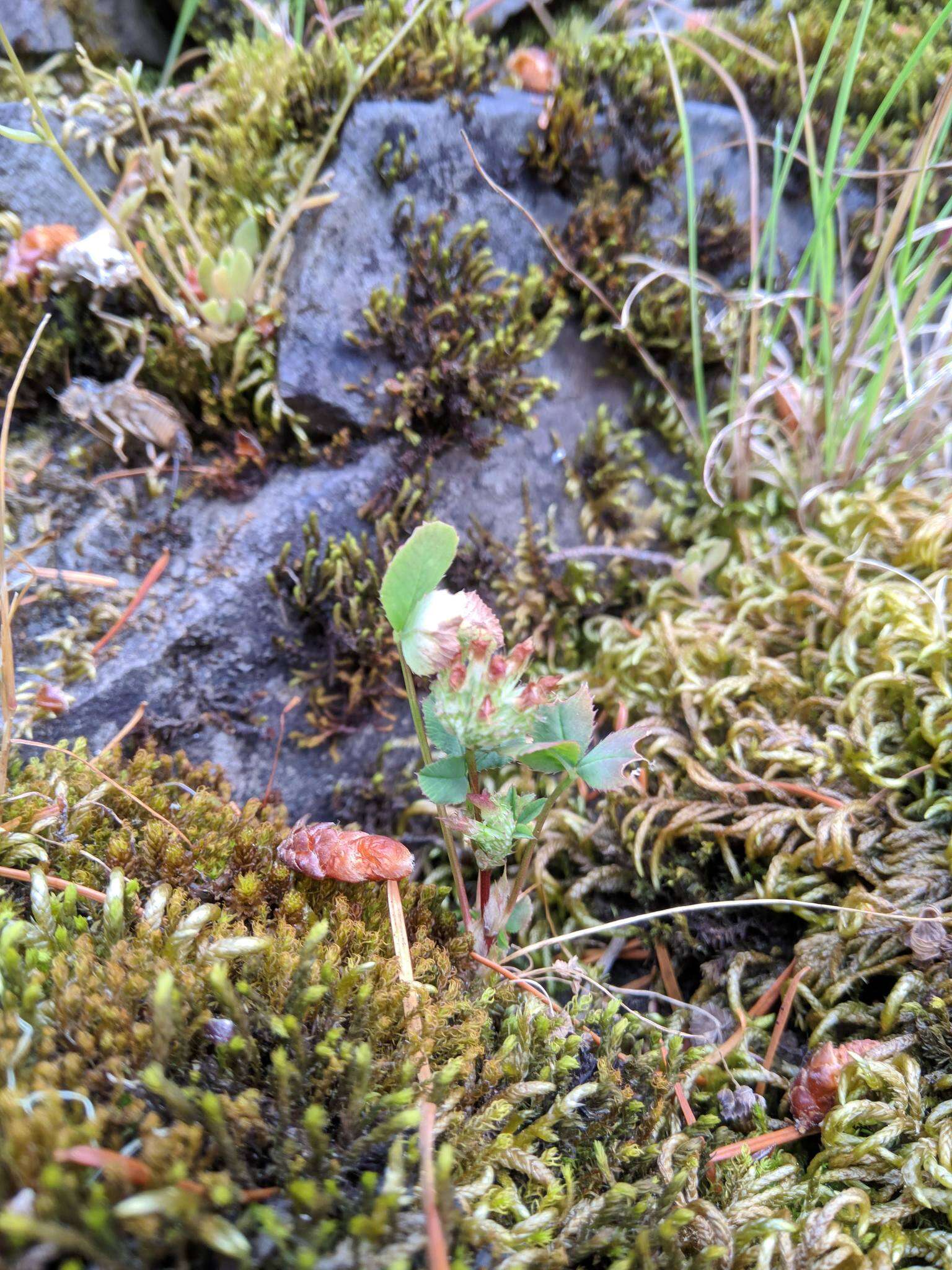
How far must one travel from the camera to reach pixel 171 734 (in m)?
1.75

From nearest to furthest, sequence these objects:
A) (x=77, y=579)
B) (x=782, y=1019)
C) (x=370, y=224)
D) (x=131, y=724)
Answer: (x=782, y=1019)
(x=131, y=724)
(x=77, y=579)
(x=370, y=224)

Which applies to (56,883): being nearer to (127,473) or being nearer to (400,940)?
(400,940)

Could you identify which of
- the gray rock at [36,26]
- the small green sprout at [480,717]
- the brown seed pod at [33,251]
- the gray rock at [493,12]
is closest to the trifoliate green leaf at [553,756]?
the small green sprout at [480,717]

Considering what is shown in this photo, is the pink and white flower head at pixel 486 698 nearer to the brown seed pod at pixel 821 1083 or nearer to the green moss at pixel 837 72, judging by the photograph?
the brown seed pod at pixel 821 1083

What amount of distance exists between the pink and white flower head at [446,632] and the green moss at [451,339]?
3.33 ft

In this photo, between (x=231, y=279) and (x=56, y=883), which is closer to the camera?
(x=56, y=883)

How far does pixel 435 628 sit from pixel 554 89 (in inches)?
79.9

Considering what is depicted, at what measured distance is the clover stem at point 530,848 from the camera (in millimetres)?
1175

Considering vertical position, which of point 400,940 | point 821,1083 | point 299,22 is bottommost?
point 821,1083

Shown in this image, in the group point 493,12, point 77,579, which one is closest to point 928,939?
point 77,579

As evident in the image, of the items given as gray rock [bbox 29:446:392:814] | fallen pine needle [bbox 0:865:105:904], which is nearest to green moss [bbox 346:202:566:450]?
gray rock [bbox 29:446:392:814]

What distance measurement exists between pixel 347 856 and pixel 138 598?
1.01 meters

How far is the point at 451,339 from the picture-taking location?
6.57 feet

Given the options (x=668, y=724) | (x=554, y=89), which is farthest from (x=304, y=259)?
(x=668, y=724)
